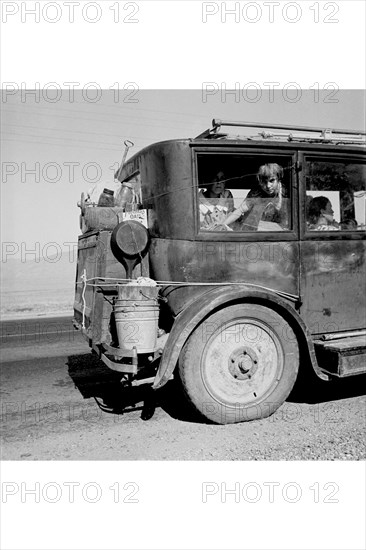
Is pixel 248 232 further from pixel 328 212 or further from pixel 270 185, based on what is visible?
pixel 328 212

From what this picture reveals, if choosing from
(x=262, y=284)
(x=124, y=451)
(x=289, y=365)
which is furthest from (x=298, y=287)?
(x=124, y=451)

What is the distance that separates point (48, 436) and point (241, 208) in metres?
2.55

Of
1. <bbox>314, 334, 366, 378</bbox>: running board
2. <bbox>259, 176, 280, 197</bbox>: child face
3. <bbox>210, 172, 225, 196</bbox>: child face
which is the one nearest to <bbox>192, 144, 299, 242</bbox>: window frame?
<bbox>259, 176, 280, 197</bbox>: child face

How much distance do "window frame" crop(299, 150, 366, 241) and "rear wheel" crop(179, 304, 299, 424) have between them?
0.84 metres

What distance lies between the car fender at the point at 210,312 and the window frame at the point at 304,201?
2.13ft

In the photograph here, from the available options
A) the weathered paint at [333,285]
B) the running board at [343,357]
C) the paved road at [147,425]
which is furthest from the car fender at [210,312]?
the paved road at [147,425]

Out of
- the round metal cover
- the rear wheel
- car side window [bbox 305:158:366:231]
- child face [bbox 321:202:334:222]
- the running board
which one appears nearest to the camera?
the rear wheel

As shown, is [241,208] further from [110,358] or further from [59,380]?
[59,380]

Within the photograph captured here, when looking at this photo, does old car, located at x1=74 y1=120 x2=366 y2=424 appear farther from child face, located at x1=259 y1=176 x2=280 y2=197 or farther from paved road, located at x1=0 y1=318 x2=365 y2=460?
paved road, located at x1=0 y1=318 x2=365 y2=460

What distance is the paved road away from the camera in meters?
3.12

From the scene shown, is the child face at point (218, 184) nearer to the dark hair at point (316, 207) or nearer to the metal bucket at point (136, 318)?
the dark hair at point (316, 207)

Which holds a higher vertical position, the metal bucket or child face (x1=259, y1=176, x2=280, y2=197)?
child face (x1=259, y1=176, x2=280, y2=197)

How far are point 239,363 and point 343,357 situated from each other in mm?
862

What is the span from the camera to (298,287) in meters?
3.94
